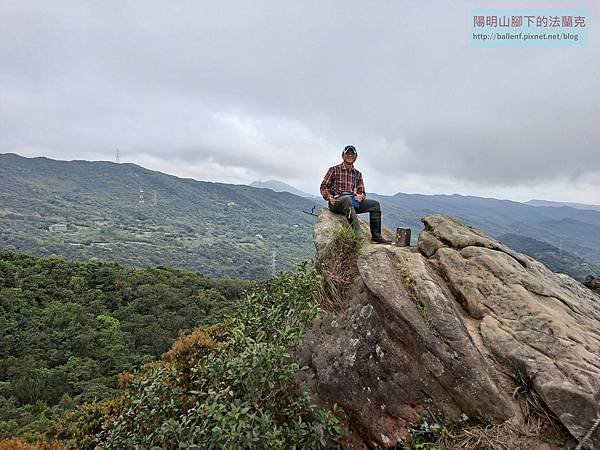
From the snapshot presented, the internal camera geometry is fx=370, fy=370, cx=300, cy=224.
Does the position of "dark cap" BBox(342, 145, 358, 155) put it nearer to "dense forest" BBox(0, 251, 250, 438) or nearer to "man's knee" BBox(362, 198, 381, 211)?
"man's knee" BBox(362, 198, 381, 211)

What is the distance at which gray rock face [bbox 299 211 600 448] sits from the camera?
472cm

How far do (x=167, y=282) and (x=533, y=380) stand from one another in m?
65.4

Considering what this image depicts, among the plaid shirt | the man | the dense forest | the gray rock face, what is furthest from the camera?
the dense forest

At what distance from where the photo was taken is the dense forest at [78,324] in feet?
106

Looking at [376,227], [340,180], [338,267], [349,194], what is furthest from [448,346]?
[340,180]

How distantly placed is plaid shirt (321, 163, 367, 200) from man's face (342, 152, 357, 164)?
20 cm

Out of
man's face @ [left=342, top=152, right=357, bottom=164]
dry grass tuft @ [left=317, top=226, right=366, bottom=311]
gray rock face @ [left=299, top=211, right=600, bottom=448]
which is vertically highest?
man's face @ [left=342, top=152, right=357, bottom=164]

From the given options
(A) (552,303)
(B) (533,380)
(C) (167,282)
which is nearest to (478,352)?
(B) (533,380)

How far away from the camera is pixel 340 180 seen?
29.0ft

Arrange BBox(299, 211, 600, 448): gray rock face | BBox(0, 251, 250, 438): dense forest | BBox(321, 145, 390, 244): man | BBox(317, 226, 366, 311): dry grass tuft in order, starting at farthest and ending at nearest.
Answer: BBox(0, 251, 250, 438): dense forest → BBox(321, 145, 390, 244): man → BBox(317, 226, 366, 311): dry grass tuft → BBox(299, 211, 600, 448): gray rock face

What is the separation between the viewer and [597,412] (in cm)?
421

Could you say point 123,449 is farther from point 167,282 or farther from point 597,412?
point 167,282

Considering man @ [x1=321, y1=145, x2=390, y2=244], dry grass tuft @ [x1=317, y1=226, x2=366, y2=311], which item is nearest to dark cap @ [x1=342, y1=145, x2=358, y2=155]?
man @ [x1=321, y1=145, x2=390, y2=244]

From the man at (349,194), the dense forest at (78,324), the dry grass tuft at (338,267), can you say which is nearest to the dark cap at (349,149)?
the man at (349,194)
